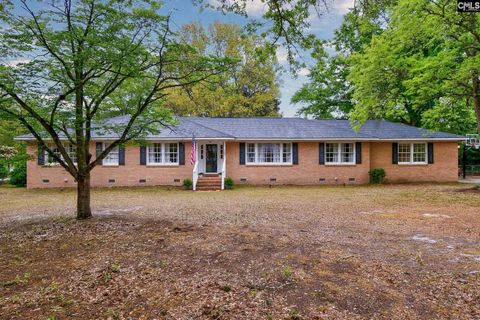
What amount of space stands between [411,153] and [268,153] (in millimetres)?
9144

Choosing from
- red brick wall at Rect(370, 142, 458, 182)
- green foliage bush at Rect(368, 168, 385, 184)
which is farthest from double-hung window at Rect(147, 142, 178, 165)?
red brick wall at Rect(370, 142, 458, 182)

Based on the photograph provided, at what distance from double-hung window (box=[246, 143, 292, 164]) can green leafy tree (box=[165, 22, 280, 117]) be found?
1108cm

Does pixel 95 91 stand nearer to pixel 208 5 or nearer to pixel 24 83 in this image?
pixel 24 83

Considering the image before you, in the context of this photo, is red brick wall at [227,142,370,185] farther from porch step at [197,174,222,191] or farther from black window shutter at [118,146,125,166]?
black window shutter at [118,146,125,166]

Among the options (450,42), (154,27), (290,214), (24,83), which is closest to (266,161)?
(290,214)

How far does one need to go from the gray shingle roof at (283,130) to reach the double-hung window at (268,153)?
66cm

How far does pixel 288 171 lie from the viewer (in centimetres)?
1722

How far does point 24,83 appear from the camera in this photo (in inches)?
254

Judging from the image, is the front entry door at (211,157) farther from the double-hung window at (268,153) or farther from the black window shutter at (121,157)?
the black window shutter at (121,157)

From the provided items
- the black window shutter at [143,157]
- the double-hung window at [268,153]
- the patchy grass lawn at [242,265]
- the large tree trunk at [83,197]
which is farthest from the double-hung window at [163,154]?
the large tree trunk at [83,197]

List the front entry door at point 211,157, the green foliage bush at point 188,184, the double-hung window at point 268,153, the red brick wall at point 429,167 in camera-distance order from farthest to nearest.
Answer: the red brick wall at point 429,167 < the front entry door at point 211,157 < the double-hung window at point 268,153 < the green foliage bush at point 188,184

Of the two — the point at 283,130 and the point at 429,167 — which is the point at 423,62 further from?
the point at 283,130

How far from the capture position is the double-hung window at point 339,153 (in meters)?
17.5

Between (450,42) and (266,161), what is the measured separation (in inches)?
413
